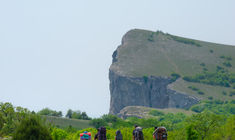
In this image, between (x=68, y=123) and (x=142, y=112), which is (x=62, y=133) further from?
(x=142, y=112)

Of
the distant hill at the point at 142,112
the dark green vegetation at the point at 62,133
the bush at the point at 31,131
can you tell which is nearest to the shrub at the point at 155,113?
the distant hill at the point at 142,112

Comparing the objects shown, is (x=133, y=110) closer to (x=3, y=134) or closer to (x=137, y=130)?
(x=3, y=134)

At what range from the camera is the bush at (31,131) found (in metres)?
35.9

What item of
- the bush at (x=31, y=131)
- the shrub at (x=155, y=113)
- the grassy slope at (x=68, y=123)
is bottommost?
the grassy slope at (x=68, y=123)

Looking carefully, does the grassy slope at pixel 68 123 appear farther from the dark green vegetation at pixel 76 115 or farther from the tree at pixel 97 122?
the dark green vegetation at pixel 76 115

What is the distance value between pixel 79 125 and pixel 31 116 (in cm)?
11717

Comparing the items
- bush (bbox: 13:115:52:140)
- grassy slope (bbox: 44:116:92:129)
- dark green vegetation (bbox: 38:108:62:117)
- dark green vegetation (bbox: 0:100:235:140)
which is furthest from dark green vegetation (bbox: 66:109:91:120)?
bush (bbox: 13:115:52:140)

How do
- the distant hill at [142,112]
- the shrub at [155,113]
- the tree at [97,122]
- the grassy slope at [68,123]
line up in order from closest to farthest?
1. the grassy slope at [68,123]
2. the tree at [97,122]
3. the shrub at [155,113]
4. the distant hill at [142,112]

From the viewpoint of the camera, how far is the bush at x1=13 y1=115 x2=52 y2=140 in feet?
118

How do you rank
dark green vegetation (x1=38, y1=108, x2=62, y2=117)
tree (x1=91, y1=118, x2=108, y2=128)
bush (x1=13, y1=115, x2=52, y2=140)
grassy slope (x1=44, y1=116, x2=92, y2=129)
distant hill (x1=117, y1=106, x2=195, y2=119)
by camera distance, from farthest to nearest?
distant hill (x1=117, y1=106, x2=195, y2=119), dark green vegetation (x1=38, y1=108, x2=62, y2=117), tree (x1=91, y1=118, x2=108, y2=128), grassy slope (x1=44, y1=116, x2=92, y2=129), bush (x1=13, y1=115, x2=52, y2=140)

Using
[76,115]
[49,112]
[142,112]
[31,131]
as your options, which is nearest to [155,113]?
[142,112]

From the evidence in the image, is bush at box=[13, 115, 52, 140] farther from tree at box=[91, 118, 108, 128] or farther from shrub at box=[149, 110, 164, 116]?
shrub at box=[149, 110, 164, 116]

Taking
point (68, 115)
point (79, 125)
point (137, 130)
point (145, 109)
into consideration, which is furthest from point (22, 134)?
point (145, 109)

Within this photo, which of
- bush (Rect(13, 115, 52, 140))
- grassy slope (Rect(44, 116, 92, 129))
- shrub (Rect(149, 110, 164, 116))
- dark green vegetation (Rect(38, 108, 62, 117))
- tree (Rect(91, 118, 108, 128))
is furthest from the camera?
shrub (Rect(149, 110, 164, 116))
